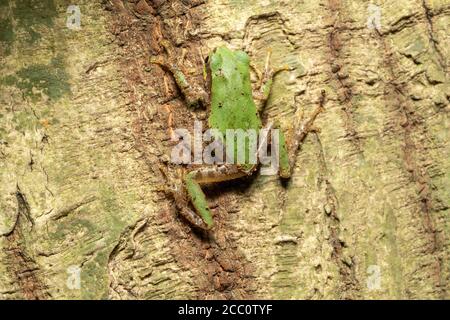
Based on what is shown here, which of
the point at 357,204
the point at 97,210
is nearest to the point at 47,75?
the point at 97,210

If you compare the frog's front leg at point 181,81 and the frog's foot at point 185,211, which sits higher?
the frog's front leg at point 181,81

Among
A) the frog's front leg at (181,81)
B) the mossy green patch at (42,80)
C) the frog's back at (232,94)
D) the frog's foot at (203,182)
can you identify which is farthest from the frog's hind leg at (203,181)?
the mossy green patch at (42,80)

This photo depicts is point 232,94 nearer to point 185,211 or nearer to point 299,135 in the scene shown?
point 299,135

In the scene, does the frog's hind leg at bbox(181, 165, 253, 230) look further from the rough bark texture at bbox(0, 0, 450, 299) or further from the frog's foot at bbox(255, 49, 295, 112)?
the frog's foot at bbox(255, 49, 295, 112)

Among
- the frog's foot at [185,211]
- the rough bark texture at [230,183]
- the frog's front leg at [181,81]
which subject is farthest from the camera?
the frog's front leg at [181,81]

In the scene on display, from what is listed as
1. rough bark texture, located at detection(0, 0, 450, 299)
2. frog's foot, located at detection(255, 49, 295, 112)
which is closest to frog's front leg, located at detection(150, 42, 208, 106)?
rough bark texture, located at detection(0, 0, 450, 299)

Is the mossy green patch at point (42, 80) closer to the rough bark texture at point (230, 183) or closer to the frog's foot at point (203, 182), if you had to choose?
the rough bark texture at point (230, 183)
